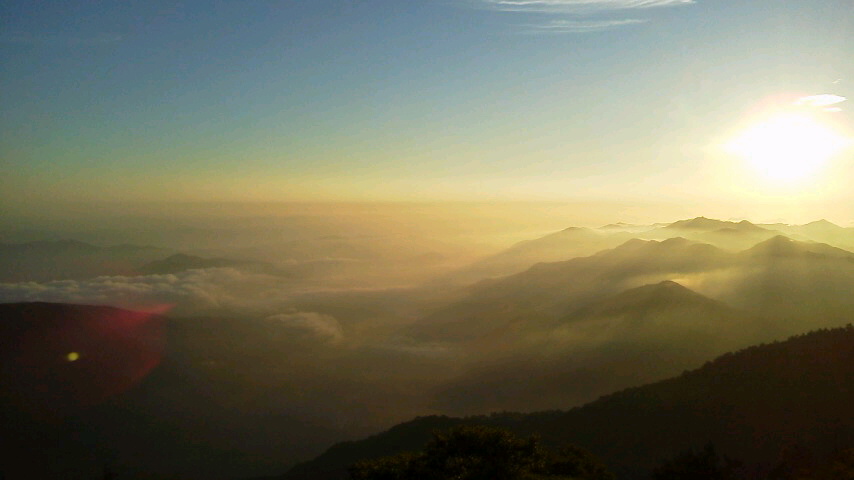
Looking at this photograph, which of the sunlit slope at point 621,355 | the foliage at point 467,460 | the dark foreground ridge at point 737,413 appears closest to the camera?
the foliage at point 467,460

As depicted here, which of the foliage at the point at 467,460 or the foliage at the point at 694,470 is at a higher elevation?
the foliage at the point at 467,460

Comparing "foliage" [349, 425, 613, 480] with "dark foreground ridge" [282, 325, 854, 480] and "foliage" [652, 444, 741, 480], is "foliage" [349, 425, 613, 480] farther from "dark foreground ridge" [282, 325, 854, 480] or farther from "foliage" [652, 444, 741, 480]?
"dark foreground ridge" [282, 325, 854, 480]

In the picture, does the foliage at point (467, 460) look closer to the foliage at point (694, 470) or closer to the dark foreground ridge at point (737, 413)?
the foliage at point (694, 470)

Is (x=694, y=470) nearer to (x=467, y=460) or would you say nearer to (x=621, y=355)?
(x=467, y=460)

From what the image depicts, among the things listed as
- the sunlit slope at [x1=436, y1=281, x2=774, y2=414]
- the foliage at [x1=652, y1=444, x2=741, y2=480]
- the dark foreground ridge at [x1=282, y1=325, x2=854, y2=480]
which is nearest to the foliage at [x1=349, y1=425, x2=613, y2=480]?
the foliage at [x1=652, y1=444, x2=741, y2=480]

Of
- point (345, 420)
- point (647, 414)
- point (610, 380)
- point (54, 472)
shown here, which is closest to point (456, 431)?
point (647, 414)

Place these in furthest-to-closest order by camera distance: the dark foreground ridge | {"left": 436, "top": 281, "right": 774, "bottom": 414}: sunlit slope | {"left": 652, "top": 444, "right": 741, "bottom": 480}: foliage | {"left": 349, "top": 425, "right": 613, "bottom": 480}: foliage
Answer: {"left": 436, "top": 281, "right": 774, "bottom": 414}: sunlit slope
the dark foreground ridge
{"left": 652, "top": 444, "right": 741, "bottom": 480}: foliage
{"left": 349, "top": 425, "right": 613, "bottom": 480}: foliage

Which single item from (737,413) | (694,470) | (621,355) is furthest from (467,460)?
(621,355)

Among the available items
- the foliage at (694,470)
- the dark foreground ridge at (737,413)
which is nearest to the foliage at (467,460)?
the foliage at (694,470)
